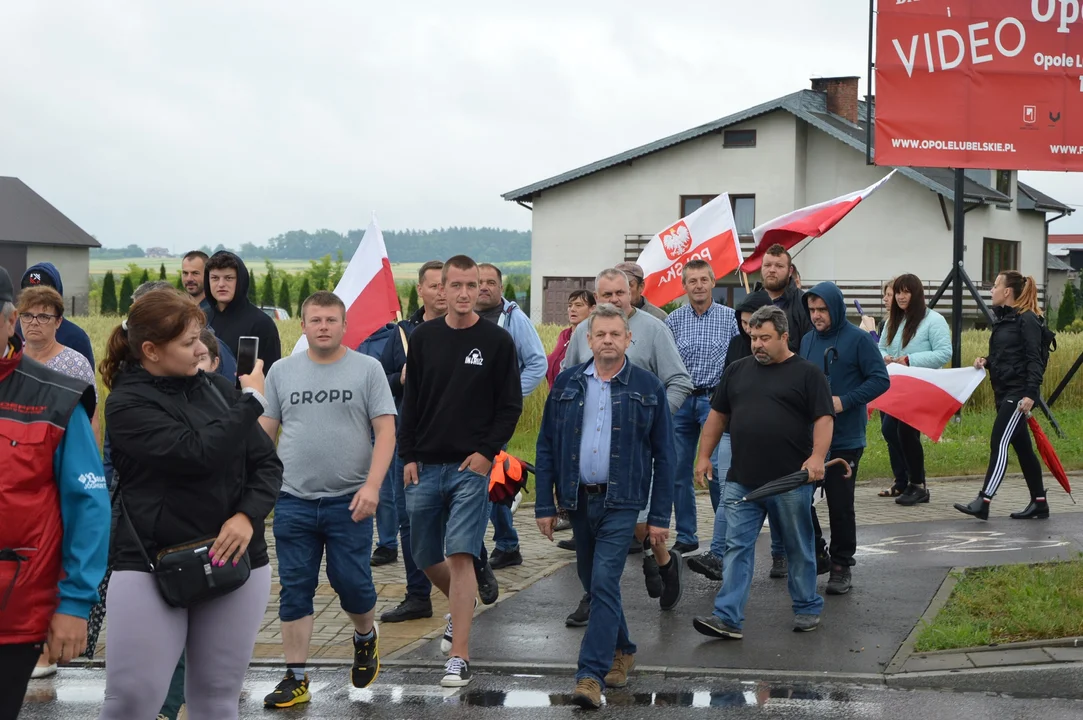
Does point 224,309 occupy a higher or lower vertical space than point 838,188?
lower

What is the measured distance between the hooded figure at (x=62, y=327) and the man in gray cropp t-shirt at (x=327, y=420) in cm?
176

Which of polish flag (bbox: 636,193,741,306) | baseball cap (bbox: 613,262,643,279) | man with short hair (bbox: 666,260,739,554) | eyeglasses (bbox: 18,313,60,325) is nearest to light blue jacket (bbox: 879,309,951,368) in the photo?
polish flag (bbox: 636,193,741,306)

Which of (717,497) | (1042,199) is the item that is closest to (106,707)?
(717,497)

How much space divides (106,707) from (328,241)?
147 meters

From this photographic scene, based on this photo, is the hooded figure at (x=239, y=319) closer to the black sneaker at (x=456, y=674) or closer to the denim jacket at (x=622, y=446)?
the denim jacket at (x=622, y=446)

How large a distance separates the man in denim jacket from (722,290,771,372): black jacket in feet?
7.04

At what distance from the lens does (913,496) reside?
1235 cm

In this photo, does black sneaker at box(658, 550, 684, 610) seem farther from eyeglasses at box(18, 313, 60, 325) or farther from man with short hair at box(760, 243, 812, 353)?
eyeglasses at box(18, 313, 60, 325)

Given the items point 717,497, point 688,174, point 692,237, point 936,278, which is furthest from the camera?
point 688,174

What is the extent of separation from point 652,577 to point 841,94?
131 ft

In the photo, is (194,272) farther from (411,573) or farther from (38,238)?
(38,238)

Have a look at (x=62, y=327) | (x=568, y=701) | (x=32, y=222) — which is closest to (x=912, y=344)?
(x=568, y=701)

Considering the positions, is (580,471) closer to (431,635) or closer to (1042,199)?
(431,635)

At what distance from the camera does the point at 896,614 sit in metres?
7.93
